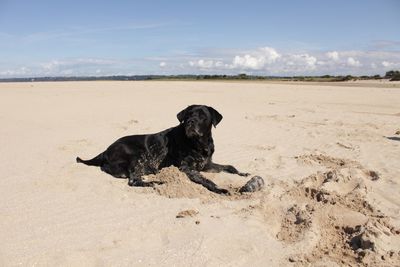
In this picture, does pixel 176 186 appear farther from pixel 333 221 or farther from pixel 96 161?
pixel 333 221

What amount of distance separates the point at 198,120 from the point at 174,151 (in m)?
0.73

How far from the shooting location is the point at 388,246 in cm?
424

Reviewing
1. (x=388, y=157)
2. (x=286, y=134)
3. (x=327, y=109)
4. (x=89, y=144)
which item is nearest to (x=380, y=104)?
(x=327, y=109)

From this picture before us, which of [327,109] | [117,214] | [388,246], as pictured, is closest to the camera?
[388,246]

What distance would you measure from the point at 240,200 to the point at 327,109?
1222 centimetres

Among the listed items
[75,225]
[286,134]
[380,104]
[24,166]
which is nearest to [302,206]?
[75,225]

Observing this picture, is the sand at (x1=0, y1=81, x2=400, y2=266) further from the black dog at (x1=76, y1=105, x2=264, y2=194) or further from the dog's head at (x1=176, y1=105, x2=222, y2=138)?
the dog's head at (x1=176, y1=105, x2=222, y2=138)

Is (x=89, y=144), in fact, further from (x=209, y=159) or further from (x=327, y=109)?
(x=327, y=109)

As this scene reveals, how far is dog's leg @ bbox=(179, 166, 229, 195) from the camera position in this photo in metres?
6.23

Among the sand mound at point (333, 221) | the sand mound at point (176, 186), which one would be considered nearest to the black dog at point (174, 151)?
the sand mound at point (176, 186)

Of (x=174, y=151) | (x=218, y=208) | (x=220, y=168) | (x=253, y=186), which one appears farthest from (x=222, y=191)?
(x=174, y=151)

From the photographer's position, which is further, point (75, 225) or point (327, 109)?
point (327, 109)

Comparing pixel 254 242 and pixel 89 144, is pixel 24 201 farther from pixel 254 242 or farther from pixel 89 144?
pixel 89 144

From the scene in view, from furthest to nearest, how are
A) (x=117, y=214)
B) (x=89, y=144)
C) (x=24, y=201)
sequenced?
1. (x=89, y=144)
2. (x=24, y=201)
3. (x=117, y=214)
